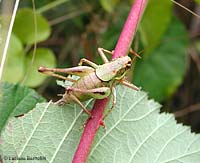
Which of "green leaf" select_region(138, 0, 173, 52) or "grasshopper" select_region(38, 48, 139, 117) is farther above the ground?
"green leaf" select_region(138, 0, 173, 52)

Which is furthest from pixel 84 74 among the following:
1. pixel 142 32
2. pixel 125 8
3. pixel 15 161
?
pixel 125 8

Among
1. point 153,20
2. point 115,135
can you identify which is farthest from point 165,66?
point 115,135

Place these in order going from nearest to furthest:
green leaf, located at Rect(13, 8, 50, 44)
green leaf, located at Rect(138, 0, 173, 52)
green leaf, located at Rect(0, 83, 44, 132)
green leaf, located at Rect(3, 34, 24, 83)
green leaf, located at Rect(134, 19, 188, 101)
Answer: green leaf, located at Rect(0, 83, 44, 132) → green leaf, located at Rect(3, 34, 24, 83) → green leaf, located at Rect(13, 8, 50, 44) → green leaf, located at Rect(138, 0, 173, 52) → green leaf, located at Rect(134, 19, 188, 101)

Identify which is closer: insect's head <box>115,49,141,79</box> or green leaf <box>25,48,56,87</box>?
insect's head <box>115,49,141,79</box>

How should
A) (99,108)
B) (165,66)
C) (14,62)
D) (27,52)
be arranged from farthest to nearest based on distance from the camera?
(165,66) → (27,52) → (14,62) → (99,108)

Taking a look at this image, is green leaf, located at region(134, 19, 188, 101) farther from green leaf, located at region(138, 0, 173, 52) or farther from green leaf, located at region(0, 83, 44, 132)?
green leaf, located at region(0, 83, 44, 132)

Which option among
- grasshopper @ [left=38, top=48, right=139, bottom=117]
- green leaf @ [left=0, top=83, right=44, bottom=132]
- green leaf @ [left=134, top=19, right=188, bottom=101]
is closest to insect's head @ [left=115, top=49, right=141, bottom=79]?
grasshopper @ [left=38, top=48, right=139, bottom=117]

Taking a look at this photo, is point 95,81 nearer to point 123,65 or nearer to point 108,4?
point 123,65
